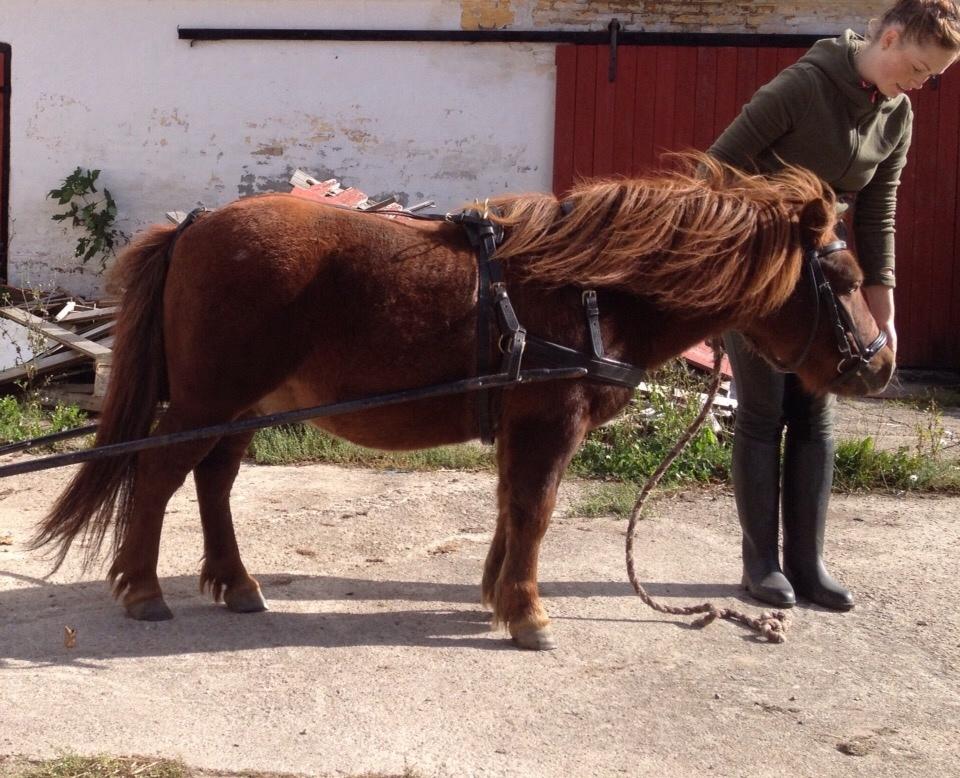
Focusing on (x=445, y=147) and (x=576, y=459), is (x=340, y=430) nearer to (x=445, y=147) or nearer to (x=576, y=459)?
(x=576, y=459)

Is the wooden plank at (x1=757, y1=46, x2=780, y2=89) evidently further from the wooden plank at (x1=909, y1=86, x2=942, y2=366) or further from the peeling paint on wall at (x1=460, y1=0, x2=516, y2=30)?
the peeling paint on wall at (x1=460, y1=0, x2=516, y2=30)

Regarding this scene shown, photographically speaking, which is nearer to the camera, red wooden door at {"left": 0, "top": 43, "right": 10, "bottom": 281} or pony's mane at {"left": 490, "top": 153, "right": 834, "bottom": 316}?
pony's mane at {"left": 490, "top": 153, "right": 834, "bottom": 316}

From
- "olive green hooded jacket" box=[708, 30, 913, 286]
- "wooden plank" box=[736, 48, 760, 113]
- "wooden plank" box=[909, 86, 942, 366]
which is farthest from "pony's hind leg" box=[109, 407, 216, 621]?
"wooden plank" box=[909, 86, 942, 366]

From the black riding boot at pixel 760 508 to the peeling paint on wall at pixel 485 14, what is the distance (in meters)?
5.79

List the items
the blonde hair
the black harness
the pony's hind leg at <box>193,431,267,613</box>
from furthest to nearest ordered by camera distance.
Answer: the pony's hind leg at <box>193,431,267,613</box>, the blonde hair, the black harness

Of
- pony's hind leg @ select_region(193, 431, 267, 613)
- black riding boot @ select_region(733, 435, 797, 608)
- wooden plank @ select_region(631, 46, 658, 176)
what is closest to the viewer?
pony's hind leg @ select_region(193, 431, 267, 613)

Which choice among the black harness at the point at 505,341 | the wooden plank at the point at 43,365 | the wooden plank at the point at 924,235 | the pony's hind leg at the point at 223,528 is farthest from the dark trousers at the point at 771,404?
the wooden plank at the point at 924,235

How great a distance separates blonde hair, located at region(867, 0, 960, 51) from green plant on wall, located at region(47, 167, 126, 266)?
7.03 meters

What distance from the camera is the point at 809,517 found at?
4.40 m

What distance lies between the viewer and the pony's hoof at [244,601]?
409 cm

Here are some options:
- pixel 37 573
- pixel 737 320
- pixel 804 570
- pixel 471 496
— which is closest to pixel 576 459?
pixel 471 496

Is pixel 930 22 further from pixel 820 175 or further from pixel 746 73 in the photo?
pixel 746 73

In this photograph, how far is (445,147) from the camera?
9297 millimetres

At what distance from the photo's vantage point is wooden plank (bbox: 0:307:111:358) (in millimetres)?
7183
